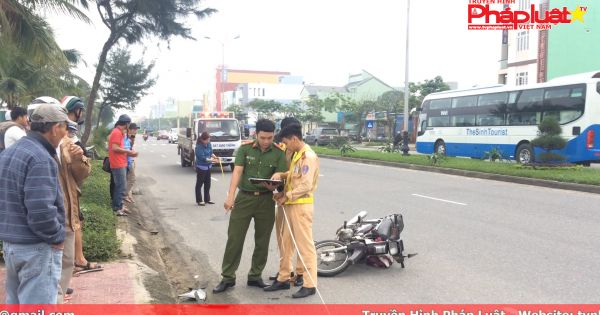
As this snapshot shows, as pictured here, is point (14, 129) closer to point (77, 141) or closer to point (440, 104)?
point (77, 141)

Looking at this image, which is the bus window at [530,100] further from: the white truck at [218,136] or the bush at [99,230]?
the bush at [99,230]

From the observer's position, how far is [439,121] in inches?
944

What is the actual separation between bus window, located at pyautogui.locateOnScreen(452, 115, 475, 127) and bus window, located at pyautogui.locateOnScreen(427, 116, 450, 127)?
19.4 inches

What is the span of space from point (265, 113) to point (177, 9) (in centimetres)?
4206

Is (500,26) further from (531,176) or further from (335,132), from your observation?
(531,176)

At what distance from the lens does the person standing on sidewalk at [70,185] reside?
3977 mm

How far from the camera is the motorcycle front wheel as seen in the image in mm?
5547

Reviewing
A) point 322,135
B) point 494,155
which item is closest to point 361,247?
point 494,155

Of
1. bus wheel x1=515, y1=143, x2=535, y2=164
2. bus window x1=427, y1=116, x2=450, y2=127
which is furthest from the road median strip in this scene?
bus window x1=427, y1=116, x2=450, y2=127

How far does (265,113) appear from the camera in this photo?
59.5m

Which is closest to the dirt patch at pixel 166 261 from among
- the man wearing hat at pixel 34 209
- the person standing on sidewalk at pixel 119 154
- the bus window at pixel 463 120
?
the person standing on sidewalk at pixel 119 154

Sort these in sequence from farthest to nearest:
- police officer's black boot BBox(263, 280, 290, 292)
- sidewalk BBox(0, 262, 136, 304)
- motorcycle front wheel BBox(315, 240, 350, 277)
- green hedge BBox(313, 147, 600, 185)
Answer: green hedge BBox(313, 147, 600, 185), motorcycle front wheel BBox(315, 240, 350, 277), police officer's black boot BBox(263, 280, 290, 292), sidewalk BBox(0, 262, 136, 304)

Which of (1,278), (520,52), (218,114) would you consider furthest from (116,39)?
(520,52)

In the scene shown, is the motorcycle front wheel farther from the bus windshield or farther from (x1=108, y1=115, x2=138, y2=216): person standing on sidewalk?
the bus windshield
